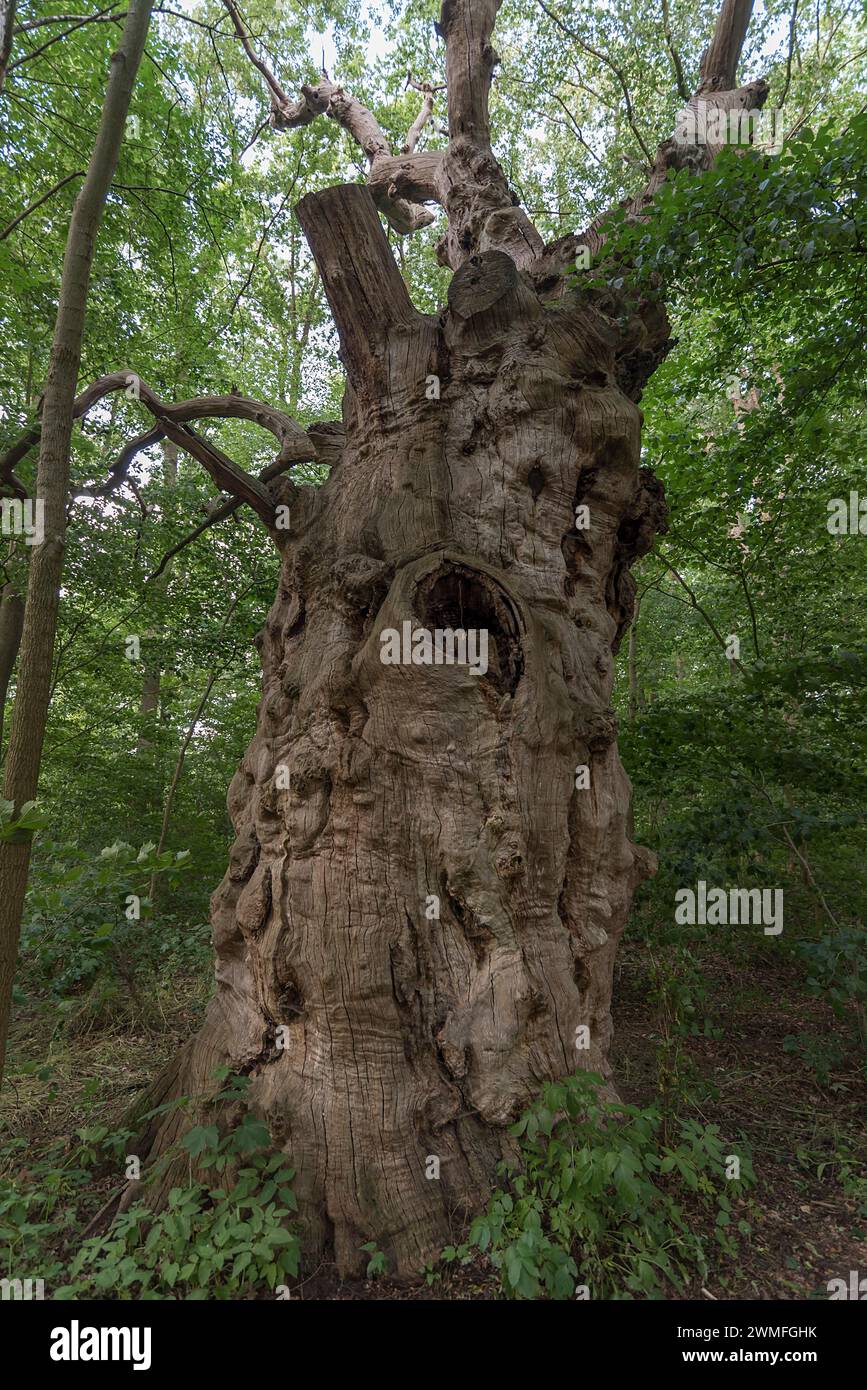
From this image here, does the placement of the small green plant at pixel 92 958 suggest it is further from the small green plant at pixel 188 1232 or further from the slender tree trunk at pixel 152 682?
the slender tree trunk at pixel 152 682

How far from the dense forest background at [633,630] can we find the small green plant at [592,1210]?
53 millimetres

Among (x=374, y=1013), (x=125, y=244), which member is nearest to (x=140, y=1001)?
(x=374, y=1013)

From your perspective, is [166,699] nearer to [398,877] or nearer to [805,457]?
[398,877]

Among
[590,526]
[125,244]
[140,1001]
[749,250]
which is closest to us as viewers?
[749,250]

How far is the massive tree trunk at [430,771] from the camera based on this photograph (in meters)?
2.38

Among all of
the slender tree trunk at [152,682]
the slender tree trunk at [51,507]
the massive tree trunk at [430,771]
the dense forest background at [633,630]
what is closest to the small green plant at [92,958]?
the dense forest background at [633,630]

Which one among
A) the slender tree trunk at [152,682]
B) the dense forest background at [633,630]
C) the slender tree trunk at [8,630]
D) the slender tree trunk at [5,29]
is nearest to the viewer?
the slender tree trunk at [5,29]

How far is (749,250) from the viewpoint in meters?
2.99

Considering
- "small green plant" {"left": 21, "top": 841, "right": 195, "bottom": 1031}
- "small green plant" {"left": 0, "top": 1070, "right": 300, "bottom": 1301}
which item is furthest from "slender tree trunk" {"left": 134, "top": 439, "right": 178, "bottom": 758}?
"small green plant" {"left": 0, "top": 1070, "right": 300, "bottom": 1301}

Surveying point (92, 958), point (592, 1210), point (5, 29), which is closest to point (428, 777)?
point (592, 1210)

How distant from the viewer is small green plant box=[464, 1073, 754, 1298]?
195 cm

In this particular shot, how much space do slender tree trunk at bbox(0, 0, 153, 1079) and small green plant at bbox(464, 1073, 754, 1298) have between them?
1794 millimetres

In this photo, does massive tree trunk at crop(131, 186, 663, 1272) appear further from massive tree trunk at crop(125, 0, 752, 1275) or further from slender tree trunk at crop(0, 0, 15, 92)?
slender tree trunk at crop(0, 0, 15, 92)

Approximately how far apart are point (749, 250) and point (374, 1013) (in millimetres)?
3805
